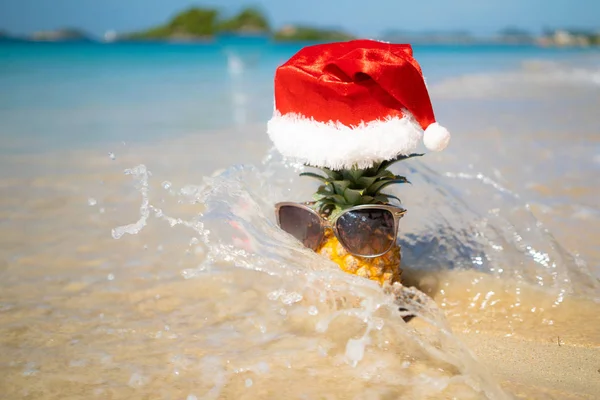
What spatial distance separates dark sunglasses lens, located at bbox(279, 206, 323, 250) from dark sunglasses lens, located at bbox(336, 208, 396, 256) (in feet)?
0.46

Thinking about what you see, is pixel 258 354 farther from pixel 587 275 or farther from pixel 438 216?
pixel 587 275

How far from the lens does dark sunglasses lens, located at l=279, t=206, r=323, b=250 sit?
8.21 feet

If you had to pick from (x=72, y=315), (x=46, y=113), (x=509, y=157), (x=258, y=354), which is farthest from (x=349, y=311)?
(x=46, y=113)

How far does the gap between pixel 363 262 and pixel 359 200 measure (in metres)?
0.27

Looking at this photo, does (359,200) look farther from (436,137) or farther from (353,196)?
(436,137)

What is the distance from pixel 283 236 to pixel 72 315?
3.52 ft

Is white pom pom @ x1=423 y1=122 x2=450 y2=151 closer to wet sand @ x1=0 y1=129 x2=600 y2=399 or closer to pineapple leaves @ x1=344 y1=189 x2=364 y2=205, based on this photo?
pineapple leaves @ x1=344 y1=189 x2=364 y2=205

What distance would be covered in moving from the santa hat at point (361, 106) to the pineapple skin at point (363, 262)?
39 cm

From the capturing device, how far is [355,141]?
2.23 metres

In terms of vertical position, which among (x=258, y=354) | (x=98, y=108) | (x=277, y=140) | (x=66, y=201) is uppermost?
(x=277, y=140)

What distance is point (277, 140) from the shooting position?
2.47 m

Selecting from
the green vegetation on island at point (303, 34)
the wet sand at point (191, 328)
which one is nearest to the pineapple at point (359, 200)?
the wet sand at point (191, 328)

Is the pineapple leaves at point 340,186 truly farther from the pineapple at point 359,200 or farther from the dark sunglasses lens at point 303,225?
the dark sunglasses lens at point 303,225

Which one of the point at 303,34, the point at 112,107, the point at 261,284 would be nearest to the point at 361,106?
the point at 261,284
